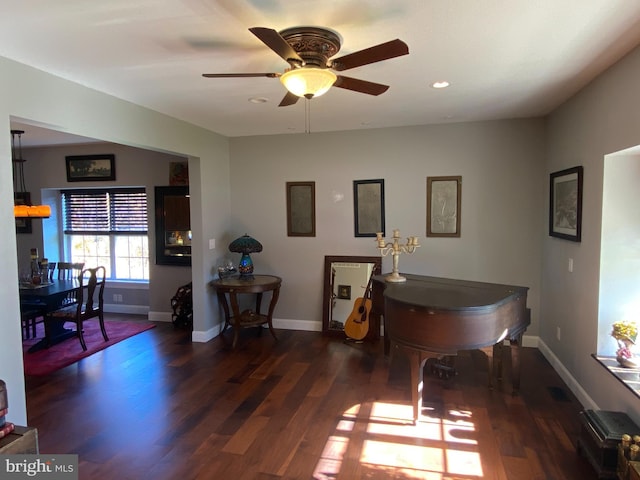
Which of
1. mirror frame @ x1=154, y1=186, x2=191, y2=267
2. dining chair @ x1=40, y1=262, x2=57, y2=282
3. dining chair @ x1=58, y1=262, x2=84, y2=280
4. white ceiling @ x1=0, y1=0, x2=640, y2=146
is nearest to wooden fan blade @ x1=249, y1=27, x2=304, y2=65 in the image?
white ceiling @ x1=0, y1=0, x2=640, y2=146

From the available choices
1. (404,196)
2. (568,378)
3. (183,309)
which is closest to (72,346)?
(183,309)

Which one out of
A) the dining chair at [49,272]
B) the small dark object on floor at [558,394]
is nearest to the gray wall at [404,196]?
the small dark object on floor at [558,394]

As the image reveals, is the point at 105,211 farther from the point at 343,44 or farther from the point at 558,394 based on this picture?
the point at 558,394

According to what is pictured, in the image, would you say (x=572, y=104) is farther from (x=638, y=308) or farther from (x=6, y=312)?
(x=6, y=312)

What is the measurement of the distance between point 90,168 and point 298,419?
5.09 m

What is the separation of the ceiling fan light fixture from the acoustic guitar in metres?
2.83

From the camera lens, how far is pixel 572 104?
351cm

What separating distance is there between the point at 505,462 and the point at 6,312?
126 inches

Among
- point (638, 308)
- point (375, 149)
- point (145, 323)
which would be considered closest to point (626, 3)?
point (638, 308)

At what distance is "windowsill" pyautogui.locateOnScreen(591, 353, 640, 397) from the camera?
2408 millimetres

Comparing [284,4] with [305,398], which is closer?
[284,4]

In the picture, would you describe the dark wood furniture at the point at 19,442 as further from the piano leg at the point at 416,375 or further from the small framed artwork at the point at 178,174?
the small framed artwork at the point at 178,174

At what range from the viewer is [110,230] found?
21.0ft

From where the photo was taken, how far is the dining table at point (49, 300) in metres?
4.46
